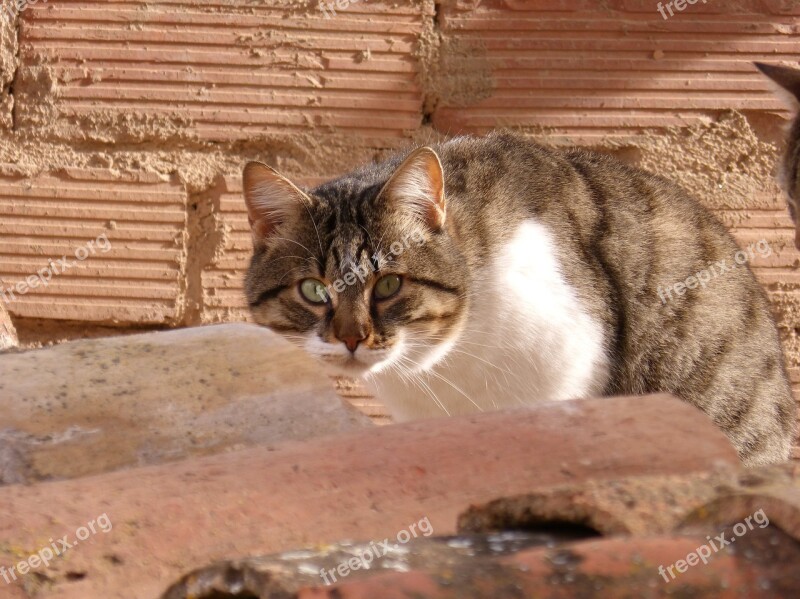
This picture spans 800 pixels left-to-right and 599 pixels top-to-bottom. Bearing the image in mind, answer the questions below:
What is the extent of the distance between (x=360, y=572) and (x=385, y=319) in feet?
5.04

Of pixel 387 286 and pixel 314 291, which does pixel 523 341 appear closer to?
pixel 387 286

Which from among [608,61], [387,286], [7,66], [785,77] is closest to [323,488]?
[387,286]

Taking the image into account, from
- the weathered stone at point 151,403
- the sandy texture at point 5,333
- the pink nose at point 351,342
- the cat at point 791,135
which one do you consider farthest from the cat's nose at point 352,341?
the cat at point 791,135

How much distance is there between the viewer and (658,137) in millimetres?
3162

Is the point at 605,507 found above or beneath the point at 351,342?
above

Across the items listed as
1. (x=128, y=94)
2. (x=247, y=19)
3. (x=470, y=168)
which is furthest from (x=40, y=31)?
(x=470, y=168)

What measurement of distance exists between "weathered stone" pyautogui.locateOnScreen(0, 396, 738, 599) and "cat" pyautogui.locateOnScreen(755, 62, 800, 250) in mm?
1621

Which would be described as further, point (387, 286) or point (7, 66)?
point (7, 66)

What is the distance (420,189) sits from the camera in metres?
2.40

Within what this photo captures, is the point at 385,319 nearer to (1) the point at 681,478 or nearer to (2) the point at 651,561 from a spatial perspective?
(1) the point at 681,478

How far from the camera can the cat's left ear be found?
7.64ft

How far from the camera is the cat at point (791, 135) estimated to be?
262cm

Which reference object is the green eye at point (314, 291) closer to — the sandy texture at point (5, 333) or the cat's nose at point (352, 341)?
the cat's nose at point (352, 341)

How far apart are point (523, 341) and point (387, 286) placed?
34 centimetres
